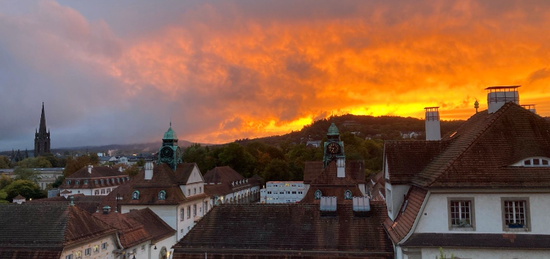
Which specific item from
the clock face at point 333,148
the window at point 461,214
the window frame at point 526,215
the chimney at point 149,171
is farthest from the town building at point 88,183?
the window frame at point 526,215

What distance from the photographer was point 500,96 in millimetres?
17016

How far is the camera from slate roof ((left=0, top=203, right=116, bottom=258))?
21.8m

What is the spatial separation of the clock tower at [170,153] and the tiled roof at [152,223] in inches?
291

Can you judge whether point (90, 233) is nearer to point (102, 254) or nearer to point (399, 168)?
point (102, 254)

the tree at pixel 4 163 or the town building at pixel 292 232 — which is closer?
the town building at pixel 292 232

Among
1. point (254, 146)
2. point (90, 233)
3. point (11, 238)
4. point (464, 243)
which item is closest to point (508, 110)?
point (464, 243)

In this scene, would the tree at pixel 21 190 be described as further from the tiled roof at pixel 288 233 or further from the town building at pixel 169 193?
the tiled roof at pixel 288 233

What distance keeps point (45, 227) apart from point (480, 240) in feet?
75.0

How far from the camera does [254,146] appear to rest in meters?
120

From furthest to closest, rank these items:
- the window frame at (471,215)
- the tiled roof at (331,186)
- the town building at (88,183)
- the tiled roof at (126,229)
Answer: the town building at (88,183)
the tiled roof at (331,186)
the tiled roof at (126,229)
the window frame at (471,215)

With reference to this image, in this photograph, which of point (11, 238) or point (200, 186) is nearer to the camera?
point (11, 238)

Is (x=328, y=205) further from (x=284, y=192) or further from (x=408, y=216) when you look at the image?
(x=284, y=192)

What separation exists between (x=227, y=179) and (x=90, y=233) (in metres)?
46.5

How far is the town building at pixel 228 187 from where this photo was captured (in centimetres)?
6221
